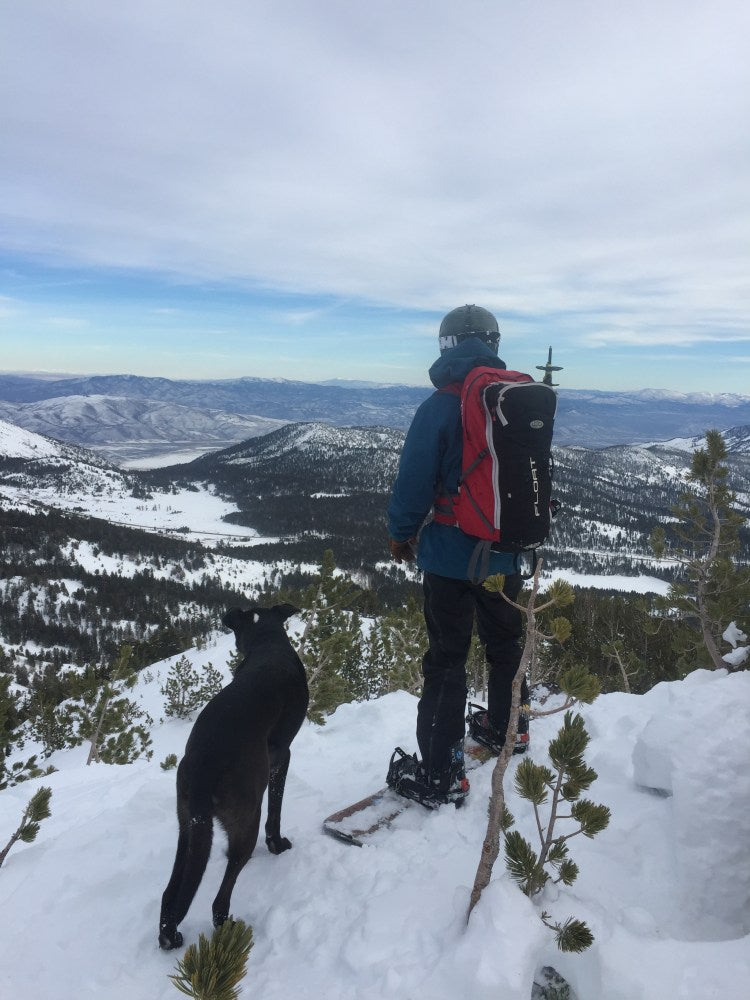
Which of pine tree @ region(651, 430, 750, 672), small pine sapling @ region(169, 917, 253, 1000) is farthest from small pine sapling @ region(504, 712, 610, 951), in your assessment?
pine tree @ region(651, 430, 750, 672)

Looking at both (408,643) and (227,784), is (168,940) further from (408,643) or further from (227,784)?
(408,643)

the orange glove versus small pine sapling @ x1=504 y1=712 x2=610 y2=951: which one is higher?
the orange glove

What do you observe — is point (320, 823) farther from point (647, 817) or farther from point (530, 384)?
point (530, 384)

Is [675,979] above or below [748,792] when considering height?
below

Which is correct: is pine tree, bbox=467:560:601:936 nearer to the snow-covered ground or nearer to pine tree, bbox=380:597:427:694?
the snow-covered ground

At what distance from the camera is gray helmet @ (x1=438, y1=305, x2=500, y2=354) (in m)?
4.08

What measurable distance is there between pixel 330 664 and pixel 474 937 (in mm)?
7816

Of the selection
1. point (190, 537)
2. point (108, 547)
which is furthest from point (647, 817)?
point (190, 537)

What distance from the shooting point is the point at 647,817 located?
3506mm

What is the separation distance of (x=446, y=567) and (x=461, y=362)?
1523 millimetres

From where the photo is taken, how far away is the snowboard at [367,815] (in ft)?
12.1

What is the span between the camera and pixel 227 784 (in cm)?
286

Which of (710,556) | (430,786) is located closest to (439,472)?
(430,786)

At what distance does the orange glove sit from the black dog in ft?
4.38
